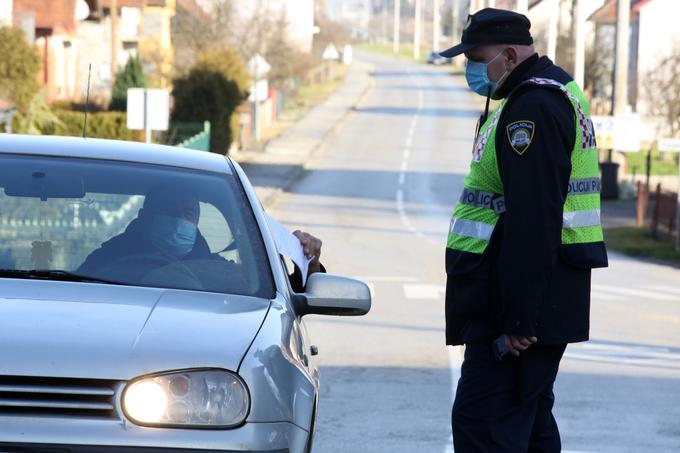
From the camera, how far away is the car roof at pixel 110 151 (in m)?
5.33

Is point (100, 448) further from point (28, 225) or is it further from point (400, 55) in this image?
point (400, 55)

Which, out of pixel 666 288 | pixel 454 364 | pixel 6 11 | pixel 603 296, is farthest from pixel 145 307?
pixel 6 11

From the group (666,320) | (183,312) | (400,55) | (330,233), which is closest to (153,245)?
(183,312)

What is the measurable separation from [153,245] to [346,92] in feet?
269

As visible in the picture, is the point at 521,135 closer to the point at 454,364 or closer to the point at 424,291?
the point at 454,364

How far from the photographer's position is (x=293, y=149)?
51.4 m

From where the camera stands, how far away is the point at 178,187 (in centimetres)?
526

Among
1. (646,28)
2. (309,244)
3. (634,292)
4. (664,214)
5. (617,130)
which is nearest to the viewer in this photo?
(309,244)

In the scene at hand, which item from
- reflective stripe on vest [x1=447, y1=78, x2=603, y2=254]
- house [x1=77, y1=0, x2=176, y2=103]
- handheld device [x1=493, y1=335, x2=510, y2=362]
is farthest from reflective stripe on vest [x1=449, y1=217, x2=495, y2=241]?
house [x1=77, y1=0, x2=176, y2=103]

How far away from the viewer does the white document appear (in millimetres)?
5722

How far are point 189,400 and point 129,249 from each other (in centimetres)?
111

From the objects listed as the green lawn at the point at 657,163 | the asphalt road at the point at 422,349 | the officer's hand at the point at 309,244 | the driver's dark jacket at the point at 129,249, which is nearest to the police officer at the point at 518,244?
the driver's dark jacket at the point at 129,249

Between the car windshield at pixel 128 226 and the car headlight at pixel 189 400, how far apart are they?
80cm

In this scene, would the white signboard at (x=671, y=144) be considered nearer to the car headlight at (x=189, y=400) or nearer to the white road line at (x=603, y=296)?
the white road line at (x=603, y=296)
